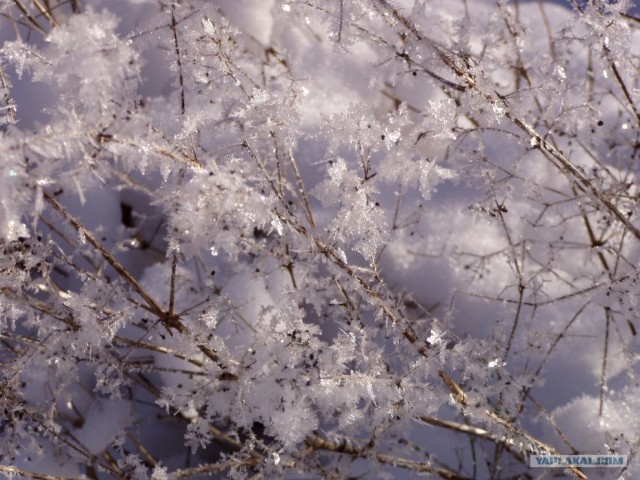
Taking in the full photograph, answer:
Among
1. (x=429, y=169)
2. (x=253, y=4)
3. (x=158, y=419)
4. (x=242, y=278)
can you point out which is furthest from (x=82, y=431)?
(x=253, y=4)

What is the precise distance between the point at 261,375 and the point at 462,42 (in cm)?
100

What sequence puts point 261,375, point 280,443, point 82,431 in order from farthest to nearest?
point 82,431, point 280,443, point 261,375

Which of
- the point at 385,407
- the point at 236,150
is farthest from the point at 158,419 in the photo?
the point at 236,150

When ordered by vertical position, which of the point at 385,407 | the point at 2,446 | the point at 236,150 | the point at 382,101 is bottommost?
the point at 2,446

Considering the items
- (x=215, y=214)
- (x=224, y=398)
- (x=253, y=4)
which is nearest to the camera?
(x=215, y=214)

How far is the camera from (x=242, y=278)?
90.5 inches

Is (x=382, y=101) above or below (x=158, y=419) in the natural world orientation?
above

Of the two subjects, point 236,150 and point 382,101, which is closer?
point 236,150

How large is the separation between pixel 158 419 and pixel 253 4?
1.74m

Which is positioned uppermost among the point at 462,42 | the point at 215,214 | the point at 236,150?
the point at 462,42

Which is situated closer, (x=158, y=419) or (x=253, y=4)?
(x=158, y=419)

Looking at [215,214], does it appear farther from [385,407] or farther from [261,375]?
[385,407]

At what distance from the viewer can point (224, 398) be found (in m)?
1.68

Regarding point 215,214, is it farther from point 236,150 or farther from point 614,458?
point 614,458
